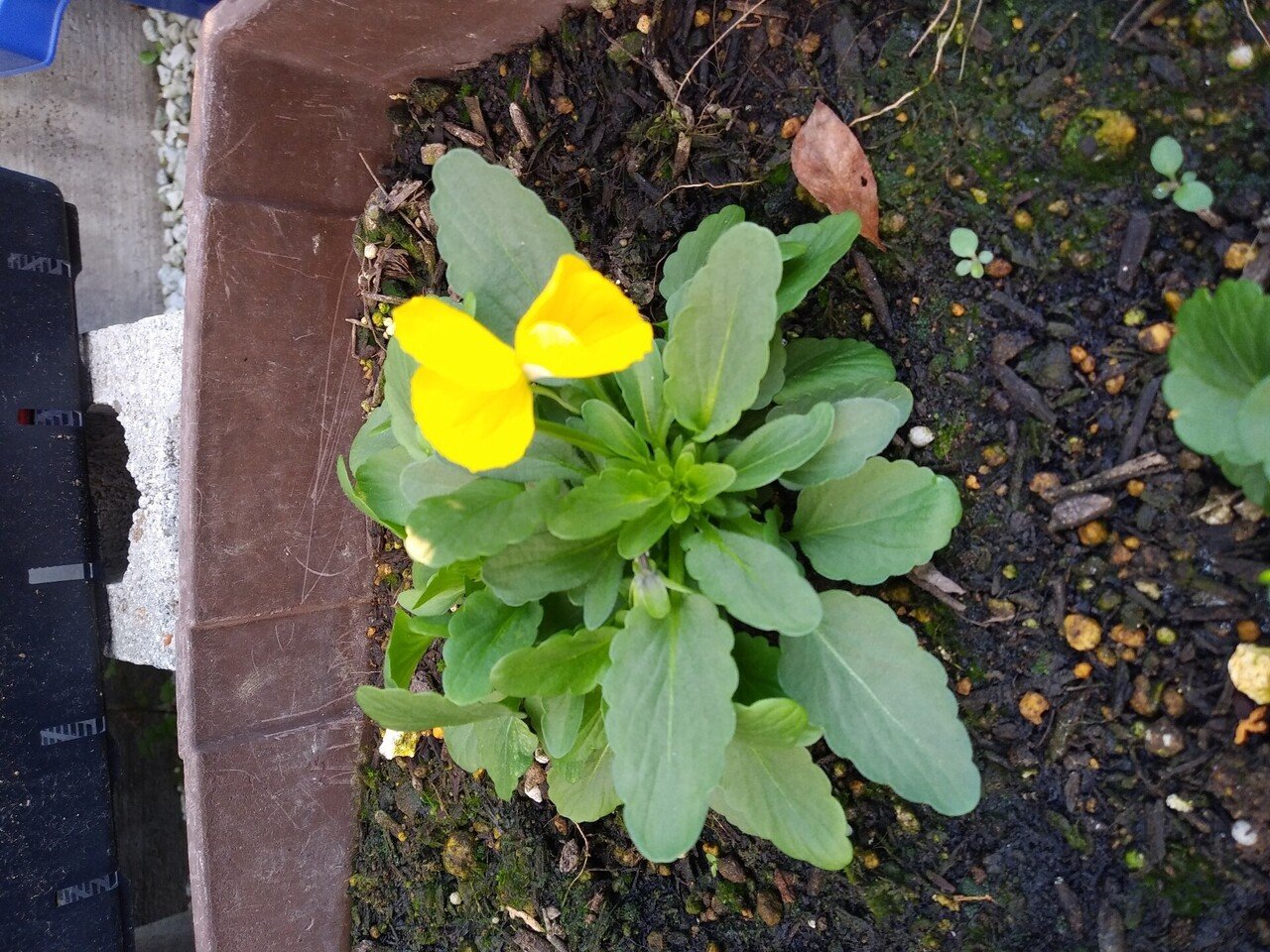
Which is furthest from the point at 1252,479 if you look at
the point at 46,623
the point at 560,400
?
the point at 46,623

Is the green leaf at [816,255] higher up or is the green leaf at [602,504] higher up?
the green leaf at [816,255]

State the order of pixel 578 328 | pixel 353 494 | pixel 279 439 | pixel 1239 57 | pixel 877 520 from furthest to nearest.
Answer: pixel 279 439 < pixel 353 494 < pixel 877 520 < pixel 1239 57 < pixel 578 328

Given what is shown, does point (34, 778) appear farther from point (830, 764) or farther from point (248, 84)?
point (830, 764)

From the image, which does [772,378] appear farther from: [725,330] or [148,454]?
[148,454]

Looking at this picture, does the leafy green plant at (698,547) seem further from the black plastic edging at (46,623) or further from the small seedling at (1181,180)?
the black plastic edging at (46,623)

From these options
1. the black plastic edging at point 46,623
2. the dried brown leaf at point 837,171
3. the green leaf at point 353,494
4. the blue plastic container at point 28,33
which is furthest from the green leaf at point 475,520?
the blue plastic container at point 28,33

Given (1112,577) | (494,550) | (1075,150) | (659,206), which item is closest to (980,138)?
(1075,150)
